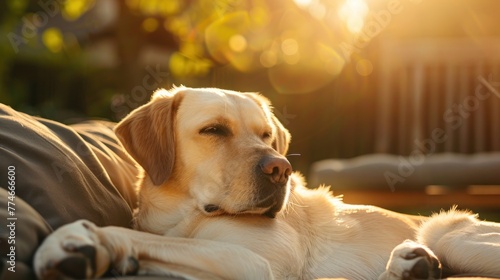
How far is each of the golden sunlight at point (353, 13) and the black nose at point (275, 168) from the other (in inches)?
199

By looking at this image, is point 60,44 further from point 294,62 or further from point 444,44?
point 444,44

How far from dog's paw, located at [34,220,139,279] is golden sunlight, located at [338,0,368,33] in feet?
19.3

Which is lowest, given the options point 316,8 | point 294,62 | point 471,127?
point 471,127

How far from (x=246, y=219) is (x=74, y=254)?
3.24ft

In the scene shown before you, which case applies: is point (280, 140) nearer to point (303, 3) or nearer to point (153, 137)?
point (153, 137)

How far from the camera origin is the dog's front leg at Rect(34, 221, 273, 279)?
1976 mm

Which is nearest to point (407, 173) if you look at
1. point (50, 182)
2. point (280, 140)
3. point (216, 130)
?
point (280, 140)

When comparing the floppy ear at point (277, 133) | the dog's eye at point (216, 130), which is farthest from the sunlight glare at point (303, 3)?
the dog's eye at point (216, 130)

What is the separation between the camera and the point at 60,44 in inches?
392

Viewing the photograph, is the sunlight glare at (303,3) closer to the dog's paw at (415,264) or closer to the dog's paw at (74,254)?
the dog's paw at (415,264)

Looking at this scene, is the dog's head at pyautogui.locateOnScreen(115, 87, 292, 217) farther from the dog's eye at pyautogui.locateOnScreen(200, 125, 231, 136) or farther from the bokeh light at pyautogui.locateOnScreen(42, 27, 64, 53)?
the bokeh light at pyautogui.locateOnScreen(42, 27, 64, 53)

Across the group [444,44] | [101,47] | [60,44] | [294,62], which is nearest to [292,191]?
[294,62]

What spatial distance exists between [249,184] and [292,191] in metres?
0.48
